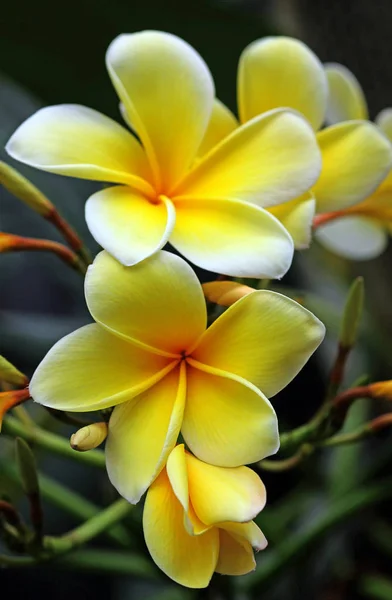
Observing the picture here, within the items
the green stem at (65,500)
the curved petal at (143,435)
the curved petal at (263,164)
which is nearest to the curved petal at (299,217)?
the curved petal at (263,164)

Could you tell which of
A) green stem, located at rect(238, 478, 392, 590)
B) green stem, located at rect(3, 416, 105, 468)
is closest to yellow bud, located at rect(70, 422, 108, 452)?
green stem, located at rect(3, 416, 105, 468)

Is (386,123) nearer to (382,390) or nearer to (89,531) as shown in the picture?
(382,390)

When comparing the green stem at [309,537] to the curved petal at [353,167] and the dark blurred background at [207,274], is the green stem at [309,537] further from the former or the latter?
the curved petal at [353,167]

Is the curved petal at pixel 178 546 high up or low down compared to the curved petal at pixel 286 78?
down

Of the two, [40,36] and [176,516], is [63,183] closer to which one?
[40,36]

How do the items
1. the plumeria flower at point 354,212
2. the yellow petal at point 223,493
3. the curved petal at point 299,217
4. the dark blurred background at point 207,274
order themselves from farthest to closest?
1. the dark blurred background at point 207,274
2. the plumeria flower at point 354,212
3. the curved petal at point 299,217
4. the yellow petal at point 223,493

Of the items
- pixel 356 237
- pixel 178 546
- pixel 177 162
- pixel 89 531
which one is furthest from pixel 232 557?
pixel 356 237
